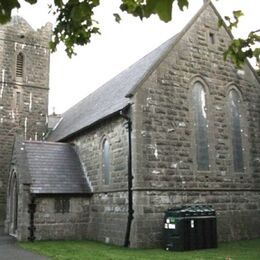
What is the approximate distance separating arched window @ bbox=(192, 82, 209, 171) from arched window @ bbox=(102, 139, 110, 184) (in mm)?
3811

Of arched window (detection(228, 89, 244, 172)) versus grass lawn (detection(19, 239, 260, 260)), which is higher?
arched window (detection(228, 89, 244, 172))

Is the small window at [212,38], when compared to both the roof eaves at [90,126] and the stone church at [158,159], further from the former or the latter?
the roof eaves at [90,126]

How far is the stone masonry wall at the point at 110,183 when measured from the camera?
50.9 feet

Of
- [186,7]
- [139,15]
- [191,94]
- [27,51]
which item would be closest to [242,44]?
[139,15]

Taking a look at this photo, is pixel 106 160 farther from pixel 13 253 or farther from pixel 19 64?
pixel 19 64

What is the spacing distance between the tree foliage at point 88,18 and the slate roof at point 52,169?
11366mm

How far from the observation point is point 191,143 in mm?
16359

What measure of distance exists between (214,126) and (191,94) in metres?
1.76

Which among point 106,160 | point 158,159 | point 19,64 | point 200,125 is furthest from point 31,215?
point 19,64

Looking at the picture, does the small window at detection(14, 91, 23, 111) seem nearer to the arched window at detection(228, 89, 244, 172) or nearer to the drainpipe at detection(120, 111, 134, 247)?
the drainpipe at detection(120, 111, 134, 247)

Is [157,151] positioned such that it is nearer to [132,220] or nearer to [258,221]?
[132,220]

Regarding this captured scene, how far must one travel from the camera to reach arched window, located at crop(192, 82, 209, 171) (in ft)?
54.4

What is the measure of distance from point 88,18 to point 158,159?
9.44 meters

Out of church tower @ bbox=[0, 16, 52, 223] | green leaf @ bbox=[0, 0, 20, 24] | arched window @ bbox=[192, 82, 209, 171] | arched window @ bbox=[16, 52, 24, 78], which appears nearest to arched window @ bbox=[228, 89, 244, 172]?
arched window @ bbox=[192, 82, 209, 171]
